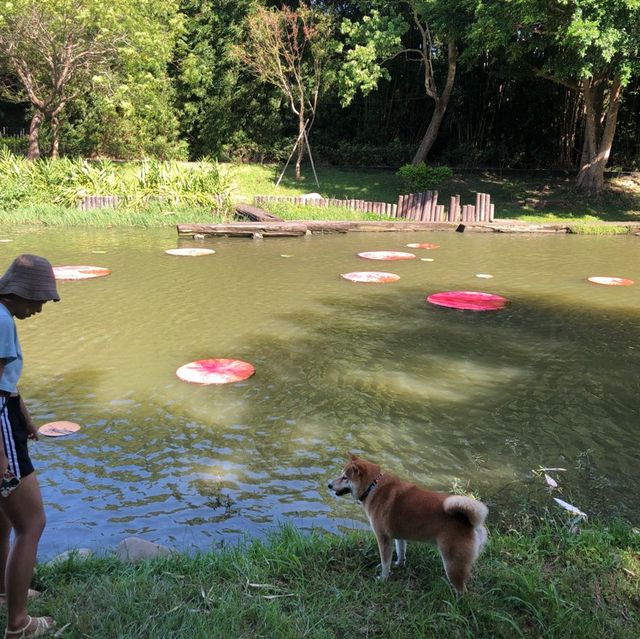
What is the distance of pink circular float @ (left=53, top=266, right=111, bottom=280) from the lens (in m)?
8.80

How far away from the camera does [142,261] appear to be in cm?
1016

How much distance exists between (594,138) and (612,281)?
33.3 feet

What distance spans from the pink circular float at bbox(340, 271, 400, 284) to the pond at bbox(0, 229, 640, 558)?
0.16 meters

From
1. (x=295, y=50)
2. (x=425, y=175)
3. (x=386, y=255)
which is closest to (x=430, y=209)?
(x=425, y=175)

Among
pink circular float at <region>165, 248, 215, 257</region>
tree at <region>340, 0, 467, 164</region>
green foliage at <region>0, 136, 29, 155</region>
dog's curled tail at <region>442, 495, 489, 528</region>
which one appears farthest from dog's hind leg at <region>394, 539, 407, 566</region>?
green foliage at <region>0, 136, 29, 155</region>

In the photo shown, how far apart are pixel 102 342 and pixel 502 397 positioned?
12.5ft

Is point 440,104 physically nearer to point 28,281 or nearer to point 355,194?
point 355,194

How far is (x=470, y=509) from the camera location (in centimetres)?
243

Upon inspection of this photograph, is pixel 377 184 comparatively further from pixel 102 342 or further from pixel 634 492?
pixel 634 492

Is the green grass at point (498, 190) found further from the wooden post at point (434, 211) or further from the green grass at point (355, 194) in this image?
the wooden post at point (434, 211)

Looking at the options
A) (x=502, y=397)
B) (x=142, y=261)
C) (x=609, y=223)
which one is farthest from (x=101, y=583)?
(x=609, y=223)

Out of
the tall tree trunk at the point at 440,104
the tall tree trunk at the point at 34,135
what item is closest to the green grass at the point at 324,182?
the tall tree trunk at the point at 440,104

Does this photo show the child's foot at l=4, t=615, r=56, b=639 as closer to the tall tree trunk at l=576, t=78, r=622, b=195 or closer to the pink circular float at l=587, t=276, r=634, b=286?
the pink circular float at l=587, t=276, r=634, b=286

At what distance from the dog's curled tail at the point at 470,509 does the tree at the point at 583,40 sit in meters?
12.9
